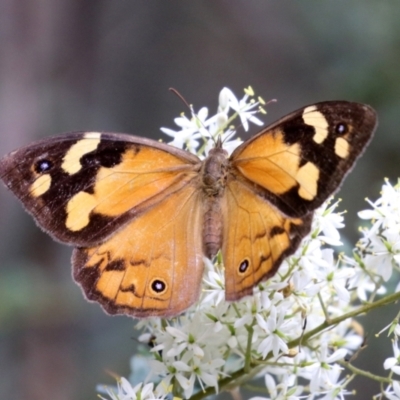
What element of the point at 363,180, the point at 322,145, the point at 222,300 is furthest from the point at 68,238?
the point at 363,180

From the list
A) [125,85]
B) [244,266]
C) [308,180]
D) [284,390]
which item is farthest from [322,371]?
[125,85]

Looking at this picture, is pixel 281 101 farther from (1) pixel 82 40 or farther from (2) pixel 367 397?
(2) pixel 367 397

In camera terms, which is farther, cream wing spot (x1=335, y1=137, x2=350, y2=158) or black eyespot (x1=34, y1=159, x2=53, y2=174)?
black eyespot (x1=34, y1=159, x2=53, y2=174)

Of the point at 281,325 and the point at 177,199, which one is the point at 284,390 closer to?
the point at 281,325

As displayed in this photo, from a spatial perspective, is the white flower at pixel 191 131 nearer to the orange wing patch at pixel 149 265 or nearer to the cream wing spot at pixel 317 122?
the orange wing patch at pixel 149 265

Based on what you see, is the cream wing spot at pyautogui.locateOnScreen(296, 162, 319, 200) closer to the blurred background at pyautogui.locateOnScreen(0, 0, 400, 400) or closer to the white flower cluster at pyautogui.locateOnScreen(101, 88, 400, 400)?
the white flower cluster at pyautogui.locateOnScreen(101, 88, 400, 400)

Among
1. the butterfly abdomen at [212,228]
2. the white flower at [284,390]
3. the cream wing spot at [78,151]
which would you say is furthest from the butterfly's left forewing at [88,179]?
the white flower at [284,390]

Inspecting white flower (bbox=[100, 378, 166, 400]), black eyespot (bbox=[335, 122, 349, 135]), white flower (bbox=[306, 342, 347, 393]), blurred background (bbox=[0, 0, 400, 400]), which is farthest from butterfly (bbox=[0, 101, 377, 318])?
blurred background (bbox=[0, 0, 400, 400])

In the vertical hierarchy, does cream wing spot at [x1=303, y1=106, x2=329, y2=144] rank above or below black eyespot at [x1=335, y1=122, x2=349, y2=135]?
above
